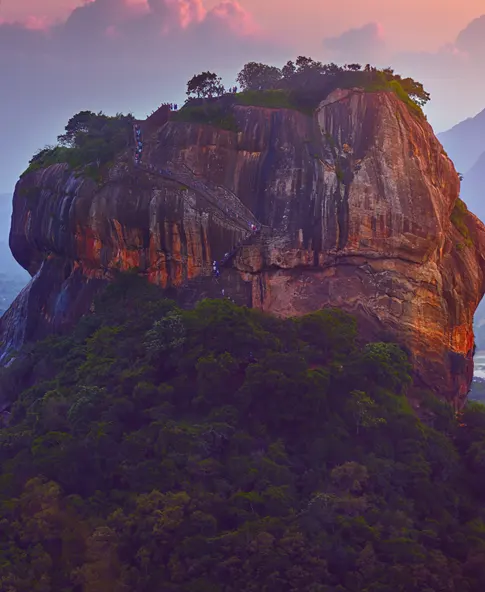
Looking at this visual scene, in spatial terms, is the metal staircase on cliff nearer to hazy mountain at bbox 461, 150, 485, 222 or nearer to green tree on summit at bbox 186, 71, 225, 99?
green tree on summit at bbox 186, 71, 225, 99

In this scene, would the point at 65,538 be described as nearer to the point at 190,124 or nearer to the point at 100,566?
the point at 100,566

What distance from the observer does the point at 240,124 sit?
28.4 m

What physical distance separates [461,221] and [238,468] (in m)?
16.1

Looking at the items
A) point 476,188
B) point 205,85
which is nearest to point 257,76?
point 205,85

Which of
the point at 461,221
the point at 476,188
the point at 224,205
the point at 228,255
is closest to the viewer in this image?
the point at 228,255

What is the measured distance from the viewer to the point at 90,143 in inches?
1231

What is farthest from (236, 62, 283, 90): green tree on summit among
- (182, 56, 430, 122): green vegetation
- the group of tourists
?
the group of tourists

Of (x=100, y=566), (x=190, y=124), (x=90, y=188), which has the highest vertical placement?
(x=190, y=124)

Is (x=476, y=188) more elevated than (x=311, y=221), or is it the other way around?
(x=476, y=188)

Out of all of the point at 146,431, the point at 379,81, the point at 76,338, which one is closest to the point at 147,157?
the point at 76,338

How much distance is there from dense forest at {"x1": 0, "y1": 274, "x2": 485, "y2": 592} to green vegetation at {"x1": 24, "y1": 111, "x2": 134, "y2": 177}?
7.45 metres

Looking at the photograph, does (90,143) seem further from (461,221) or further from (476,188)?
(476,188)

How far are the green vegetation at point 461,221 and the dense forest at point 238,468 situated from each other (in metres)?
7.59

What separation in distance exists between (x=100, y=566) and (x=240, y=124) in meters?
17.1
